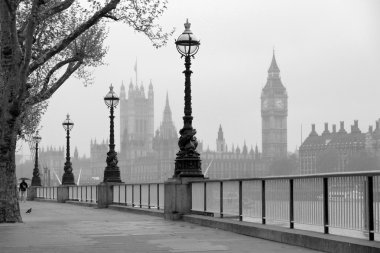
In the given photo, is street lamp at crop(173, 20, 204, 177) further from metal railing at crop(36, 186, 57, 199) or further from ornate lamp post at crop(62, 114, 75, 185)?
metal railing at crop(36, 186, 57, 199)

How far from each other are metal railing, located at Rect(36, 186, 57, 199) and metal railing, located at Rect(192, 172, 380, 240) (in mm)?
32767

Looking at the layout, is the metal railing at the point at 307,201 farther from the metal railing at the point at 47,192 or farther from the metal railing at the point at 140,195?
the metal railing at the point at 47,192

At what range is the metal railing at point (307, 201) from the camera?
11.3 metres

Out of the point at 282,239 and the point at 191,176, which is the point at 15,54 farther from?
the point at 282,239

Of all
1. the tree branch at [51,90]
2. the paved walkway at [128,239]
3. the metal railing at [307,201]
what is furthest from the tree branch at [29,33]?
the tree branch at [51,90]

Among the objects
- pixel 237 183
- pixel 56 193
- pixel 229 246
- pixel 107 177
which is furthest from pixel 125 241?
pixel 56 193

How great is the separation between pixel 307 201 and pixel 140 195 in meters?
15.0

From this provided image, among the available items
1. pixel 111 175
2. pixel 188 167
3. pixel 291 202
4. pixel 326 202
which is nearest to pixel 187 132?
pixel 188 167

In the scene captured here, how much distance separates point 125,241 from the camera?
14.5 m

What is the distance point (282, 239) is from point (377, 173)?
3.45 meters

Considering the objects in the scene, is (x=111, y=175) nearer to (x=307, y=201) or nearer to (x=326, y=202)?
(x=307, y=201)

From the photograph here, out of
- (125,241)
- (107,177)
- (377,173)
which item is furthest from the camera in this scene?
(107,177)

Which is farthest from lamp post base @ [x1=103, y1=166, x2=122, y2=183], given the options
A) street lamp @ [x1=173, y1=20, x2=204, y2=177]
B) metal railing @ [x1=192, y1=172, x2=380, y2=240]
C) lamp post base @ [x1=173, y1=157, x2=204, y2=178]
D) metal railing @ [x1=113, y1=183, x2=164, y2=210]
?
metal railing @ [x1=192, y1=172, x2=380, y2=240]

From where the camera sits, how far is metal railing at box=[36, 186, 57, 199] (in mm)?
50219
